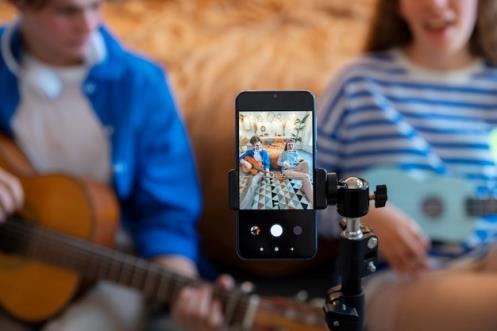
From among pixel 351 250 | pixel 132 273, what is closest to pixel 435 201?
pixel 132 273

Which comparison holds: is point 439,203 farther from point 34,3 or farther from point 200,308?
point 34,3

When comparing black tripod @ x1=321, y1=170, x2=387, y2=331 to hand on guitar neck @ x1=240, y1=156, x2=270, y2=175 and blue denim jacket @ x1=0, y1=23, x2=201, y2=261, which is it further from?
blue denim jacket @ x1=0, y1=23, x2=201, y2=261

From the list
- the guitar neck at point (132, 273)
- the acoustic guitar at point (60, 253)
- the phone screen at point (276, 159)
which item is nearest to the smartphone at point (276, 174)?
the phone screen at point (276, 159)

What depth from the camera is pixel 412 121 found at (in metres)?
1.14

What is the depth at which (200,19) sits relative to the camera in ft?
5.39

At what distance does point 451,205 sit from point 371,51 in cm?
32

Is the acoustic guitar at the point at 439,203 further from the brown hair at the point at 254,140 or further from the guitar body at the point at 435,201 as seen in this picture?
the brown hair at the point at 254,140

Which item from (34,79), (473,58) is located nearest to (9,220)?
(34,79)

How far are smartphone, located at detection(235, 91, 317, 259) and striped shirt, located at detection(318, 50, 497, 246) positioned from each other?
0.57 m

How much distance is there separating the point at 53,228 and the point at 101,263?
0.10 meters

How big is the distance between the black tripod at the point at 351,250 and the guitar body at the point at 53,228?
2.18 feet

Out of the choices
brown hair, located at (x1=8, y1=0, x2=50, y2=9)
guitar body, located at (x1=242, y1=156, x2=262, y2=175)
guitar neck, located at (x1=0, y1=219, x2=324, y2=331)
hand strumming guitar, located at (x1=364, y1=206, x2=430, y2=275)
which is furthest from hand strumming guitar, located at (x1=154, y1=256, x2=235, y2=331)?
guitar body, located at (x1=242, y1=156, x2=262, y2=175)

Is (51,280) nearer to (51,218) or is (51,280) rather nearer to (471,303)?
(51,218)

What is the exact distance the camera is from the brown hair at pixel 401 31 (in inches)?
45.9
